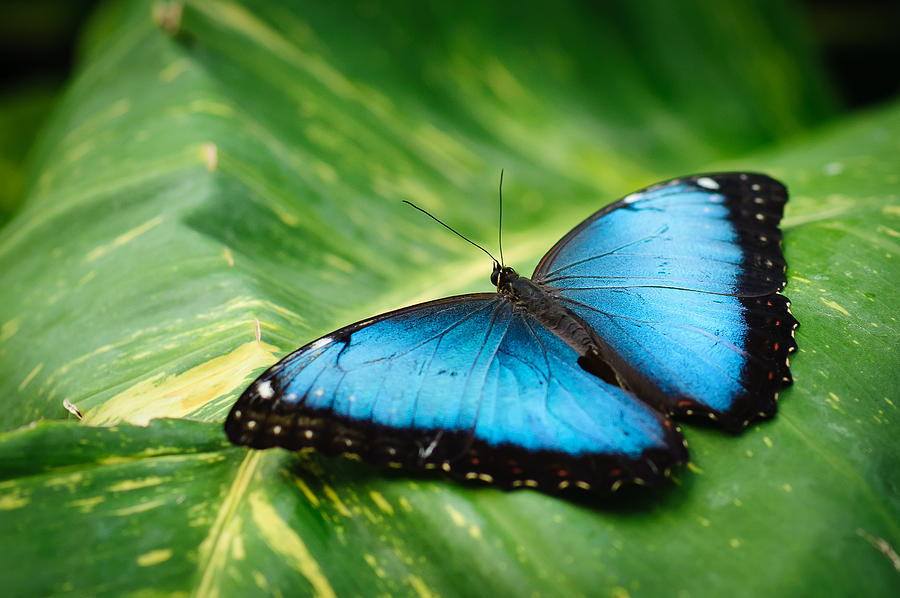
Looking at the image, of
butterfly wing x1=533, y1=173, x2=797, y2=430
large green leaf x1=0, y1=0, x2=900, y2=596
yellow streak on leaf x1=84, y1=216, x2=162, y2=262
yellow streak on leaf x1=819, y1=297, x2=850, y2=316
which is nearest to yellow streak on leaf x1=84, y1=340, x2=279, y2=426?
large green leaf x1=0, y1=0, x2=900, y2=596

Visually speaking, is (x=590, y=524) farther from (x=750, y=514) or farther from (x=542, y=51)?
(x=542, y=51)

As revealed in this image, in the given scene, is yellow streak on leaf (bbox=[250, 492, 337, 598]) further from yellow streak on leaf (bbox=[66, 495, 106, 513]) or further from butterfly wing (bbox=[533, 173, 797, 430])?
butterfly wing (bbox=[533, 173, 797, 430])

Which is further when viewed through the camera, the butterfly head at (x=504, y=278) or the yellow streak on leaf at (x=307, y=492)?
the butterfly head at (x=504, y=278)

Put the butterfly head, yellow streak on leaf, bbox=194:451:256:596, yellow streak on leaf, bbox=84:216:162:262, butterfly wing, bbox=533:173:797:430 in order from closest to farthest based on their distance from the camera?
yellow streak on leaf, bbox=194:451:256:596
butterfly wing, bbox=533:173:797:430
the butterfly head
yellow streak on leaf, bbox=84:216:162:262

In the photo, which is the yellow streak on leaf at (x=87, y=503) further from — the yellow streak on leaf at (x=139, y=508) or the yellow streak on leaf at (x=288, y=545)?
the yellow streak on leaf at (x=288, y=545)

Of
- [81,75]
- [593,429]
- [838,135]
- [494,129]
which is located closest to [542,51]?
[494,129]

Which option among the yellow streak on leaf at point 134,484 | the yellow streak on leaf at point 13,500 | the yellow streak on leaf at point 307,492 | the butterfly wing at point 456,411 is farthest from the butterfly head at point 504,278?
the yellow streak on leaf at point 13,500

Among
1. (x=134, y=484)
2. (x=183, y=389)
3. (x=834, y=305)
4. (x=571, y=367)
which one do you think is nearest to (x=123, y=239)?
(x=183, y=389)
